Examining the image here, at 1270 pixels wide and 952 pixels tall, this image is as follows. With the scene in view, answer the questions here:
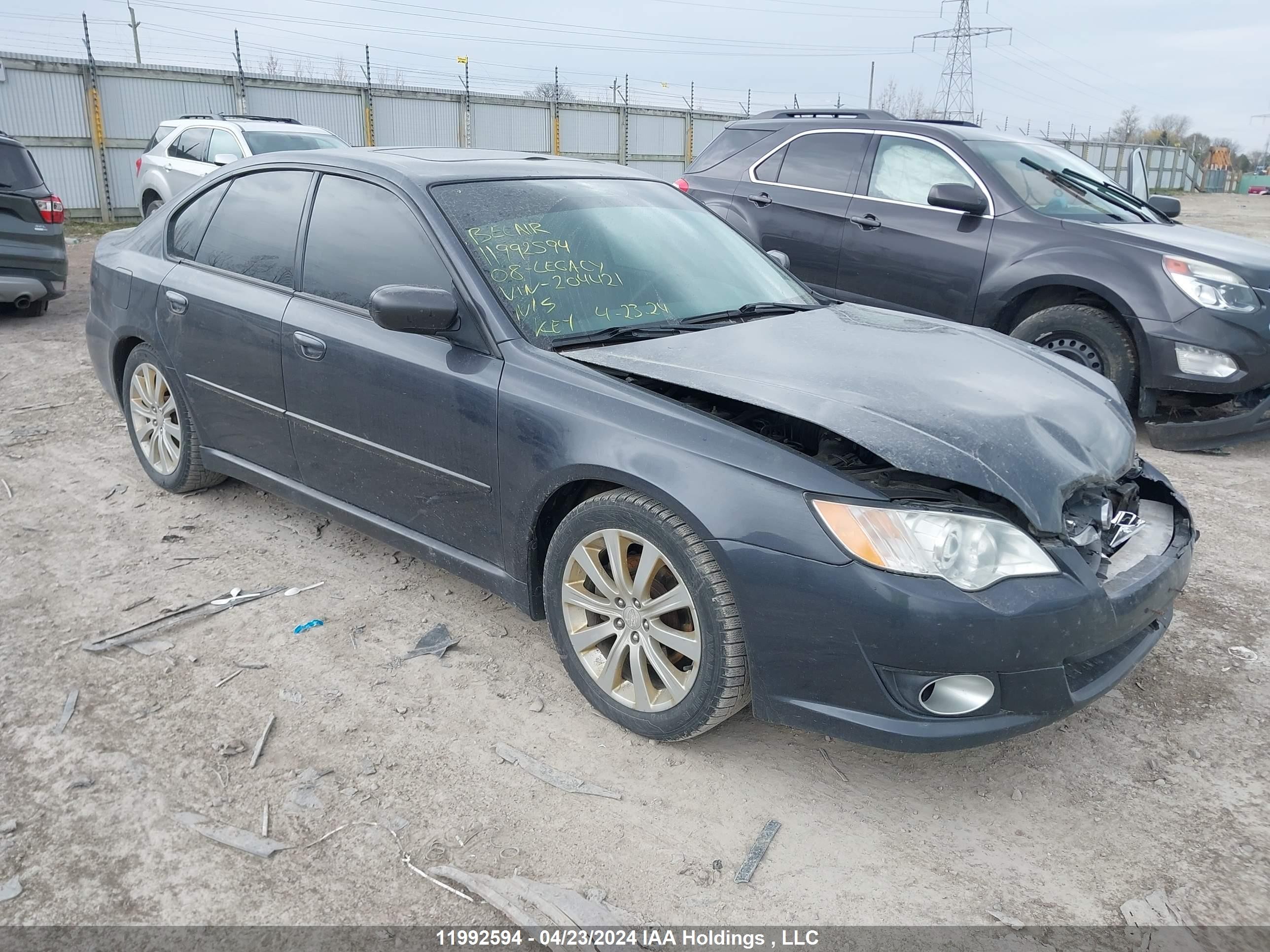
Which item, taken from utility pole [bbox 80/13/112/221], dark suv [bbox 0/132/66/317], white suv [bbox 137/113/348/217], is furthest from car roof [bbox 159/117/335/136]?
utility pole [bbox 80/13/112/221]

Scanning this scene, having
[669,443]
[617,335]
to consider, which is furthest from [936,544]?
[617,335]

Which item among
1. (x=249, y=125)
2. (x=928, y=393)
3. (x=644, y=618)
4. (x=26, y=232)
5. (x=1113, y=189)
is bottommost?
(x=644, y=618)

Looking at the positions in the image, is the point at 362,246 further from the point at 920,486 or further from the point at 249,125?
the point at 249,125

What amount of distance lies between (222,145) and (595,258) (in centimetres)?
1027

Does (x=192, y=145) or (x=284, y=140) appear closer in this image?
(x=284, y=140)

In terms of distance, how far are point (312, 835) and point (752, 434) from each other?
1562 mm

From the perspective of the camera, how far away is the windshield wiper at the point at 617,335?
3.20 m

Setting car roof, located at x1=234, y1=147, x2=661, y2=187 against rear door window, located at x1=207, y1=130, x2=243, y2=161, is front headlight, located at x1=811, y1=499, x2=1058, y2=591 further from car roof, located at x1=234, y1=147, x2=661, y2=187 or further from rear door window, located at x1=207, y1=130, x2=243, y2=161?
rear door window, located at x1=207, y1=130, x2=243, y2=161

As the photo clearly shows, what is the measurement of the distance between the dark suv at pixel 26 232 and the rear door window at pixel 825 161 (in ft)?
20.6

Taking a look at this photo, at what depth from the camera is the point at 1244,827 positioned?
2604mm

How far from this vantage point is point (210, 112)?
778 inches

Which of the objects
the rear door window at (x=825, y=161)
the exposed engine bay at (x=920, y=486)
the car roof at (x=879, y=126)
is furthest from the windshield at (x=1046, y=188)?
the exposed engine bay at (x=920, y=486)

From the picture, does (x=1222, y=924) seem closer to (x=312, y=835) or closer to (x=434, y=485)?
(x=312, y=835)

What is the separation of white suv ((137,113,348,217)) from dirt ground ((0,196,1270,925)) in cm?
915
